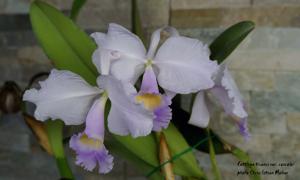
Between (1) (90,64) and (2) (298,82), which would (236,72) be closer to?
(2) (298,82)

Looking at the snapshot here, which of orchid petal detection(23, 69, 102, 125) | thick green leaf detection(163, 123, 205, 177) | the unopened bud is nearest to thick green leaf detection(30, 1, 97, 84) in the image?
orchid petal detection(23, 69, 102, 125)

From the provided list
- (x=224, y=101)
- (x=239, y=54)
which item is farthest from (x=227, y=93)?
(x=239, y=54)

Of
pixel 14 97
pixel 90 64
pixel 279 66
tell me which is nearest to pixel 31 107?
pixel 14 97

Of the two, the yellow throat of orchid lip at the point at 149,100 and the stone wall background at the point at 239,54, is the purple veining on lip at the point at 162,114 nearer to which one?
the yellow throat of orchid lip at the point at 149,100

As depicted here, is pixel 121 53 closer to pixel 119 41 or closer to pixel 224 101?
pixel 119 41

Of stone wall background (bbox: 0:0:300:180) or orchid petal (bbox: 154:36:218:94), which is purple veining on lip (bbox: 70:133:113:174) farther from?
stone wall background (bbox: 0:0:300:180)
